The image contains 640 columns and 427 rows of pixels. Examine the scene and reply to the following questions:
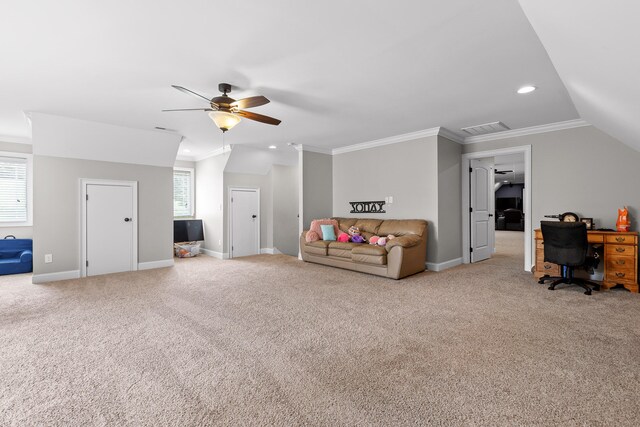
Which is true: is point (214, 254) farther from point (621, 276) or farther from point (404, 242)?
point (621, 276)

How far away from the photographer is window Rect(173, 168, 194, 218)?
780 centimetres

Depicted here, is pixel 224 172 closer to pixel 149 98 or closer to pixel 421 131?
pixel 149 98

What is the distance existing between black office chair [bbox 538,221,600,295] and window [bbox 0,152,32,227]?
29.1ft

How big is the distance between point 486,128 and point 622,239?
237 cm

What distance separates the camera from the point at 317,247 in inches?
228

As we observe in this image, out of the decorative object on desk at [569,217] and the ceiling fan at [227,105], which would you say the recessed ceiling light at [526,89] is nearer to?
the decorative object on desk at [569,217]

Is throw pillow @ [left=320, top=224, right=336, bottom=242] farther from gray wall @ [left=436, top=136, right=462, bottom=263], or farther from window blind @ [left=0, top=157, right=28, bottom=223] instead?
window blind @ [left=0, top=157, right=28, bottom=223]

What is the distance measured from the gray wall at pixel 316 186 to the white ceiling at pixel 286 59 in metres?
2.04

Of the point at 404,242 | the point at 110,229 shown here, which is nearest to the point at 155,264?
the point at 110,229

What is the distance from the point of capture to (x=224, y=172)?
688 cm

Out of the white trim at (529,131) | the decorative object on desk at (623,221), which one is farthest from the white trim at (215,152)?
the decorative object on desk at (623,221)

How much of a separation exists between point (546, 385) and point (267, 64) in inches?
128

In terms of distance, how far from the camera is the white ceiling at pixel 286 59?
6.95ft

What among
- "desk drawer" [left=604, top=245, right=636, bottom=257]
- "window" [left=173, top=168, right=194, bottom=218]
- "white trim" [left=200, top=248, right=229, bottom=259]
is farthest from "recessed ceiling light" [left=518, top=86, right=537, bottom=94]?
"window" [left=173, top=168, right=194, bottom=218]
